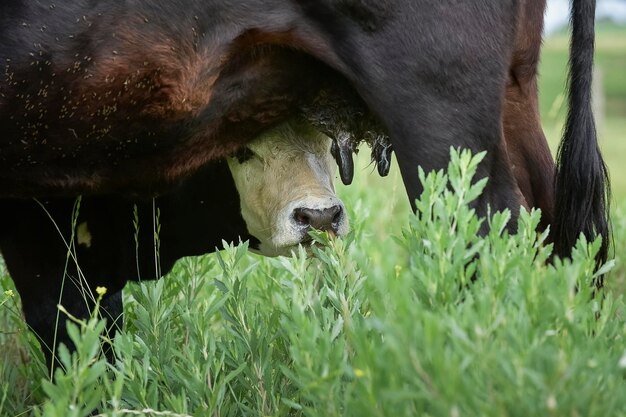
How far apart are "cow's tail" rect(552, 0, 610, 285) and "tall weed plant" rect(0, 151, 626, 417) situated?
0.59 m

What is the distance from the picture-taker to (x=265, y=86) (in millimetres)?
3207

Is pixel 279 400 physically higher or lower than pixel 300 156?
lower

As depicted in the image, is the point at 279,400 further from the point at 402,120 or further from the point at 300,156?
the point at 300,156

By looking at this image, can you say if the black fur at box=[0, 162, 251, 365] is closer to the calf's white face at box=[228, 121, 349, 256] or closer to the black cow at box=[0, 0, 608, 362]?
the calf's white face at box=[228, 121, 349, 256]

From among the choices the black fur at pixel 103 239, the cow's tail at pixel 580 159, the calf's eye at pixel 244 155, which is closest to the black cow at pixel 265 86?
the cow's tail at pixel 580 159

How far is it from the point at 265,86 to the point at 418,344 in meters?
1.61

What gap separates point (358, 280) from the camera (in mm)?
2840

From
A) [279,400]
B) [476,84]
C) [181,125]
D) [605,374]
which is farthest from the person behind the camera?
[181,125]

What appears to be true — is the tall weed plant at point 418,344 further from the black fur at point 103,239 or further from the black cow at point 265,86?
the black fur at point 103,239

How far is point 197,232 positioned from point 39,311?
706mm

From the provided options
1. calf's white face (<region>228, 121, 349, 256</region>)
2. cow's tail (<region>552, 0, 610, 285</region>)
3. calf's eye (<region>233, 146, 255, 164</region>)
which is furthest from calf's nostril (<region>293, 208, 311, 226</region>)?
cow's tail (<region>552, 0, 610, 285</region>)

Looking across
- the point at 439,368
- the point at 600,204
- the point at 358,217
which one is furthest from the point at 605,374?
the point at 358,217

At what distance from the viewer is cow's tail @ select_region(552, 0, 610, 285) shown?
3277mm

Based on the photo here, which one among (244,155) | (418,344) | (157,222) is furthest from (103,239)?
(418,344)
